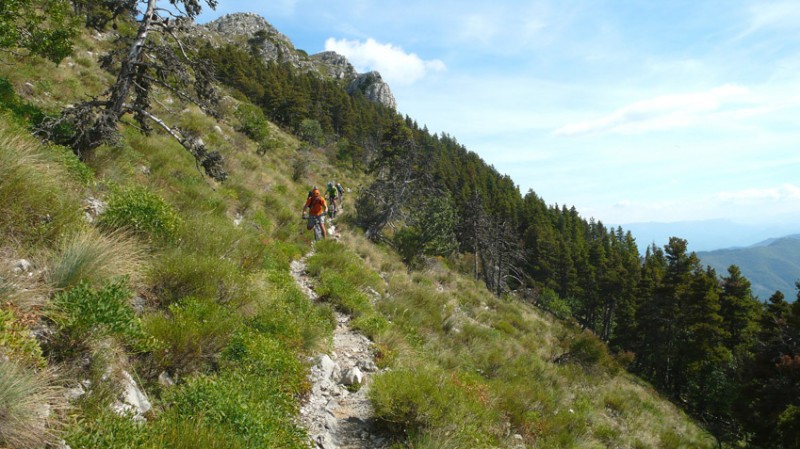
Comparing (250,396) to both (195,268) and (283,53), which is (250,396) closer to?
(195,268)

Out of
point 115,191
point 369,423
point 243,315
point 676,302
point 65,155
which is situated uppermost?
point 65,155

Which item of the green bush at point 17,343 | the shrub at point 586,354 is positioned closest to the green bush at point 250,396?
the green bush at point 17,343

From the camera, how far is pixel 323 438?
423cm

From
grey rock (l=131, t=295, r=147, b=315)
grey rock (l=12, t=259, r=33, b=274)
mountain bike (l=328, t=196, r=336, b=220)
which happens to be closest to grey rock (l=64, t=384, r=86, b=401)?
grey rock (l=12, t=259, r=33, b=274)

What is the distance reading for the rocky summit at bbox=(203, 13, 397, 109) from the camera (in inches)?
4400

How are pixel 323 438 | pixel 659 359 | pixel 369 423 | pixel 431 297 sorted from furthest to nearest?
pixel 659 359 < pixel 431 297 < pixel 369 423 < pixel 323 438

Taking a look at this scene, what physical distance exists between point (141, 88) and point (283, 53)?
124210 mm

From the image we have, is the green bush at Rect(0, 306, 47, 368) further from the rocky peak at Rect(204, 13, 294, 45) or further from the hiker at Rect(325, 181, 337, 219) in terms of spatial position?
the rocky peak at Rect(204, 13, 294, 45)

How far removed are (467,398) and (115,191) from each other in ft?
19.2

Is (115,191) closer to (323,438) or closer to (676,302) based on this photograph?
(323,438)

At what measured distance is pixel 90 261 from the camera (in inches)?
150

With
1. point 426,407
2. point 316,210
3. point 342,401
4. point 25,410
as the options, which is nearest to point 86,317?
point 25,410

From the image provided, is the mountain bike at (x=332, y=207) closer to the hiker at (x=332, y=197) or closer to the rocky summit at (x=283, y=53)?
the hiker at (x=332, y=197)

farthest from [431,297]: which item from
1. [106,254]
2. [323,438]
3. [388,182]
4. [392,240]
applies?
[388,182]
